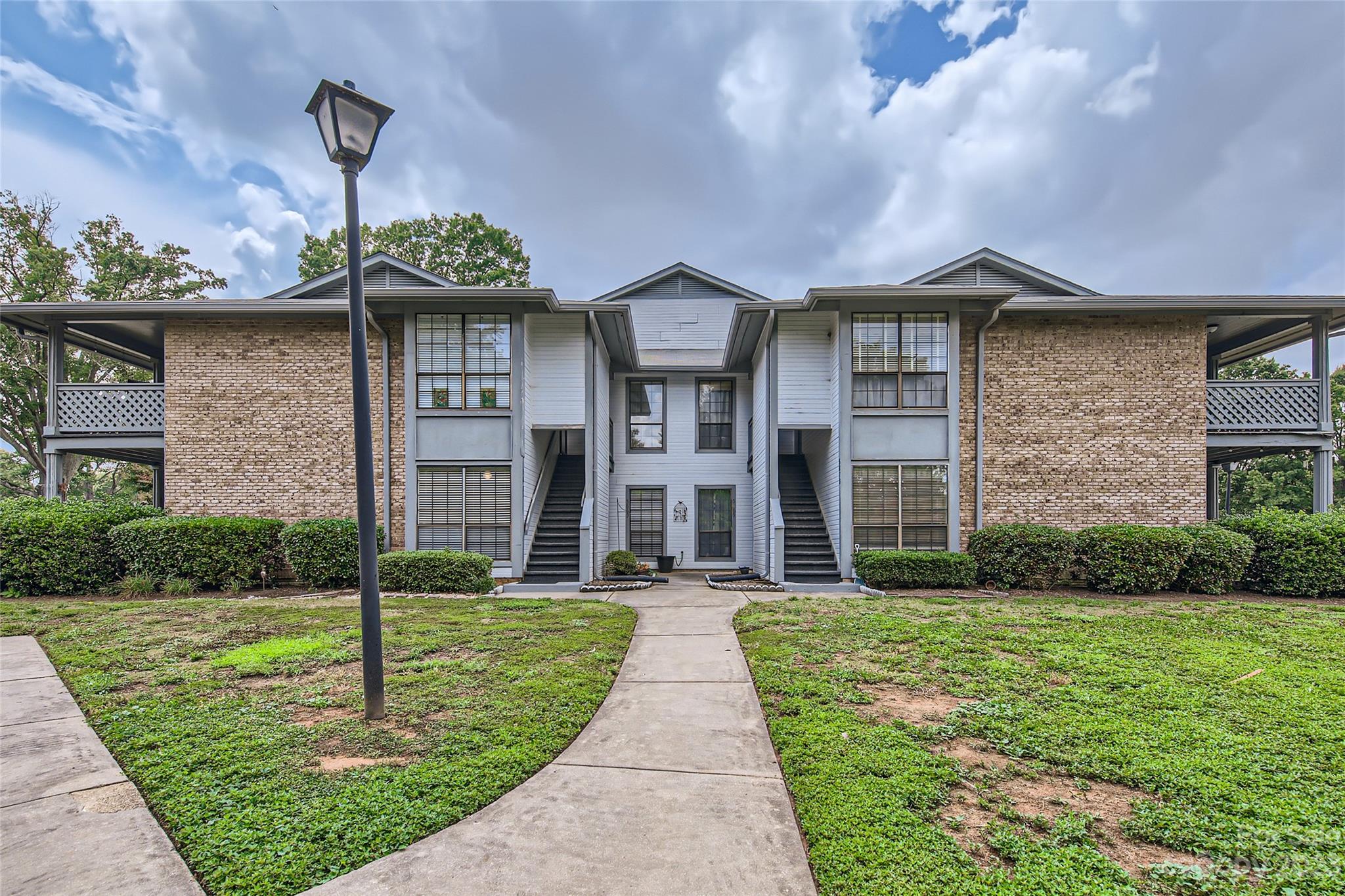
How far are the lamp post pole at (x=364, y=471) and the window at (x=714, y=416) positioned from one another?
37.0ft

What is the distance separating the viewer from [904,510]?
36.7ft

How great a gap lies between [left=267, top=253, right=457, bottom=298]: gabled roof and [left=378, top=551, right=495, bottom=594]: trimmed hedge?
20.5 ft

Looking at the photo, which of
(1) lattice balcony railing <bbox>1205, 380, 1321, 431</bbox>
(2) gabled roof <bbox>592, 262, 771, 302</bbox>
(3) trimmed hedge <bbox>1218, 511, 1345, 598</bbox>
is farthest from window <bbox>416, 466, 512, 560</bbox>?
(1) lattice balcony railing <bbox>1205, 380, 1321, 431</bbox>

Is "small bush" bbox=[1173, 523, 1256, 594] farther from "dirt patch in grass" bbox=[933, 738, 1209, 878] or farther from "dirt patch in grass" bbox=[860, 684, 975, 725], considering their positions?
"dirt patch in grass" bbox=[933, 738, 1209, 878]

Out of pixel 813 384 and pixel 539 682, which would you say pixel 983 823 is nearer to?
pixel 539 682

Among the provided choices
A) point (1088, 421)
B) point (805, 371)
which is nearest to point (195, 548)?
point (805, 371)

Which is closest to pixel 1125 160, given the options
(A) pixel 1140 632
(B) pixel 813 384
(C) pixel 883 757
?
(B) pixel 813 384

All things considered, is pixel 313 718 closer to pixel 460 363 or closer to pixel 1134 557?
pixel 460 363

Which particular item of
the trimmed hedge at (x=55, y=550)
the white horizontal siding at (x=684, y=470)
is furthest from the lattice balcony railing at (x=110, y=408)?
the white horizontal siding at (x=684, y=470)

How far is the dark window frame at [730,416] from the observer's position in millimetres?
14820

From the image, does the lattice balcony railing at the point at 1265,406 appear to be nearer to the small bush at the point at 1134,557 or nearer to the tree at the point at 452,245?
the small bush at the point at 1134,557

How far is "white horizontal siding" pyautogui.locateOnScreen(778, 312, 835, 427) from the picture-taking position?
11789 mm

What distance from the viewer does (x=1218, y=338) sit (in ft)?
44.2

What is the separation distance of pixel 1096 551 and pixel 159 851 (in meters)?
11.9
